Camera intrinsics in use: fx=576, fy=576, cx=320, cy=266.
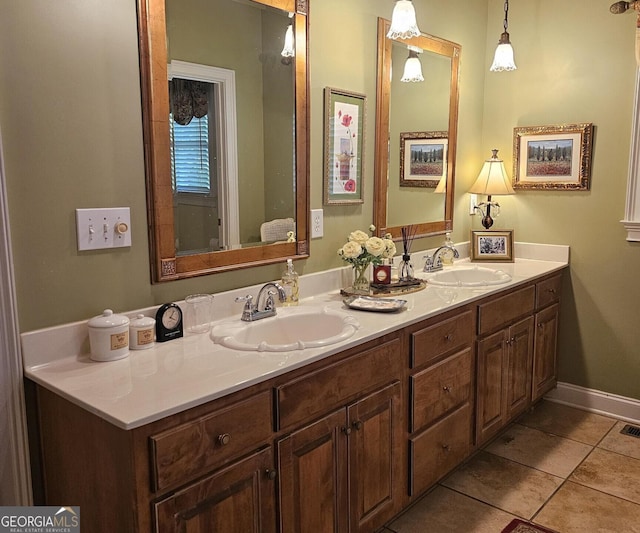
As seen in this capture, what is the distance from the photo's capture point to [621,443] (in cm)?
296

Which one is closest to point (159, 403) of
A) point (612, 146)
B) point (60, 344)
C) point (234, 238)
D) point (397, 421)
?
point (60, 344)

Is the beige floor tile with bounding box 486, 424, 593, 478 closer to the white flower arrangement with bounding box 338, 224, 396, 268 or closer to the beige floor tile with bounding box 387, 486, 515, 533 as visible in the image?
the beige floor tile with bounding box 387, 486, 515, 533

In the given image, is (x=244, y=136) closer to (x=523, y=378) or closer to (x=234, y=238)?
(x=234, y=238)

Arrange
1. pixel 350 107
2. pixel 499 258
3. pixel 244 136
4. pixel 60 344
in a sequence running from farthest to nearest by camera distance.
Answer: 1. pixel 499 258
2. pixel 350 107
3. pixel 244 136
4. pixel 60 344

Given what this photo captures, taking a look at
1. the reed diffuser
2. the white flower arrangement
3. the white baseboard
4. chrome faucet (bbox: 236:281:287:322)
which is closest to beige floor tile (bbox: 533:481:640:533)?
the white baseboard

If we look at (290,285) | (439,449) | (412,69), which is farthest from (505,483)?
(412,69)

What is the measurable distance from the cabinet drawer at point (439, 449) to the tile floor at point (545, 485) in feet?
0.50

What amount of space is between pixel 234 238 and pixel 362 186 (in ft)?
2.65

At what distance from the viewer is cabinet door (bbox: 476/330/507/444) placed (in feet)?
8.54

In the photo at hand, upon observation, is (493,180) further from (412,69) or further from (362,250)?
(362,250)

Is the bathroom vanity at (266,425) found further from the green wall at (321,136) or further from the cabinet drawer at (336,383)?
the green wall at (321,136)

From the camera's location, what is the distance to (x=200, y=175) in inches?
77.8

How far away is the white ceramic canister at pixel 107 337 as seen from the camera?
5.36ft

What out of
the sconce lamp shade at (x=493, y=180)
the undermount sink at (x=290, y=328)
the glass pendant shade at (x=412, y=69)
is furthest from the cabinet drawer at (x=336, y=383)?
the sconce lamp shade at (x=493, y=180)
